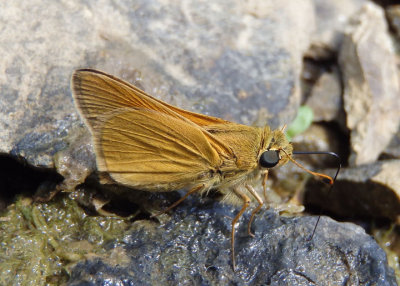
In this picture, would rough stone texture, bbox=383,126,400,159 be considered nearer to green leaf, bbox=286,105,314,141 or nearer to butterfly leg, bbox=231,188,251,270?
green leaf, bbox=286,105,314,141

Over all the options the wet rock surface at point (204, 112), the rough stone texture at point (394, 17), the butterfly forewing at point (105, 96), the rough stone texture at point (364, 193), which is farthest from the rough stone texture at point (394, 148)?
the butterfly forewing at point (105, 96)

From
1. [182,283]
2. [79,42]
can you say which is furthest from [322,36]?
[182,283]

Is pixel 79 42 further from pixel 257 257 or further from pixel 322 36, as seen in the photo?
pixel 322 36

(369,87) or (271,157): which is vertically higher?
(271,157)

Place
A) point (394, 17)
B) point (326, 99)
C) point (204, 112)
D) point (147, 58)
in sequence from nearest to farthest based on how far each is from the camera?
point (204, 112) → point (147, 58) → point (326, 99) → point (394, 17)

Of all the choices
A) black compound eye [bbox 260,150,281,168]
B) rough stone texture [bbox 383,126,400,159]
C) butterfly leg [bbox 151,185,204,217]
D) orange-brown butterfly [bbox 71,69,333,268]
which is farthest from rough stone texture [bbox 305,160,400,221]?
butterfly leg [bbox 151,185,204,217]

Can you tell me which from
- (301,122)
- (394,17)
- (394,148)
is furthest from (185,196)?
(394,17)

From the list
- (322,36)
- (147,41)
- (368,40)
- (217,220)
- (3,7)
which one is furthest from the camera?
(322,36)

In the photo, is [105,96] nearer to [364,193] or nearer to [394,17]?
[364,193]
